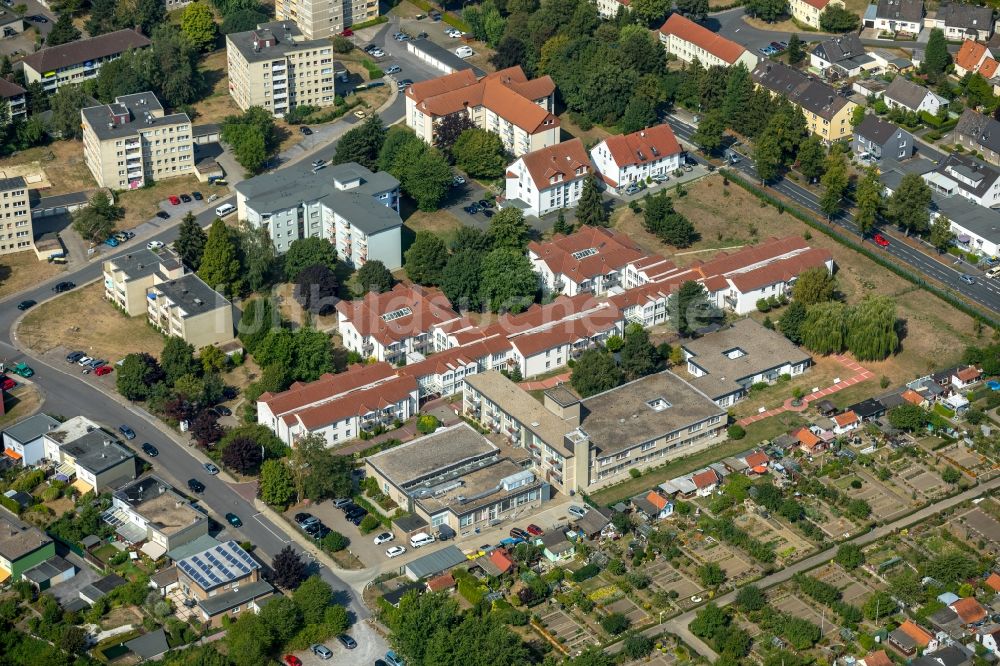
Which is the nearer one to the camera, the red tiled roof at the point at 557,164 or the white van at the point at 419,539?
the white van at the point at 419,539

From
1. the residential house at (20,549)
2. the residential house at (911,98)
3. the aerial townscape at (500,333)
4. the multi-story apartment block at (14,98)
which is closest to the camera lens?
the aerial townscape at (500,333)

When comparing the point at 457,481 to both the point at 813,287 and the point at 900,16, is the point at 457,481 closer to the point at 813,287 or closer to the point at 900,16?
the point at 813,287

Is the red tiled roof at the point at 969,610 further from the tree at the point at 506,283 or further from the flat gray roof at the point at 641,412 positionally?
the tree at the point at 506,283

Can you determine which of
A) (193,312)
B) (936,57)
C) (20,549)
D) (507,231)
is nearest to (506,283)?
(507,231)

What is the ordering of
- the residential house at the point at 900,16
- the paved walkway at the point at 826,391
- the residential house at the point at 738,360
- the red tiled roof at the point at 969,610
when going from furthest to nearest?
the residential house at the point at 900,16, the residential house at the point at 738,360, the paved walkway at the point at 826,391, the red tiled roof at the point at 969,610

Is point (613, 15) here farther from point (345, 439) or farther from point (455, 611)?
point (455, 611)

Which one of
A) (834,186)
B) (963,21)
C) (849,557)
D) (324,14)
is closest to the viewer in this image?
(849,557)

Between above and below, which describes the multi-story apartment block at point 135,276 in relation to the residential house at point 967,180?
below

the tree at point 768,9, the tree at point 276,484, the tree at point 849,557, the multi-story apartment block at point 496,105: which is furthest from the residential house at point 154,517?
the tree at point 768,9
